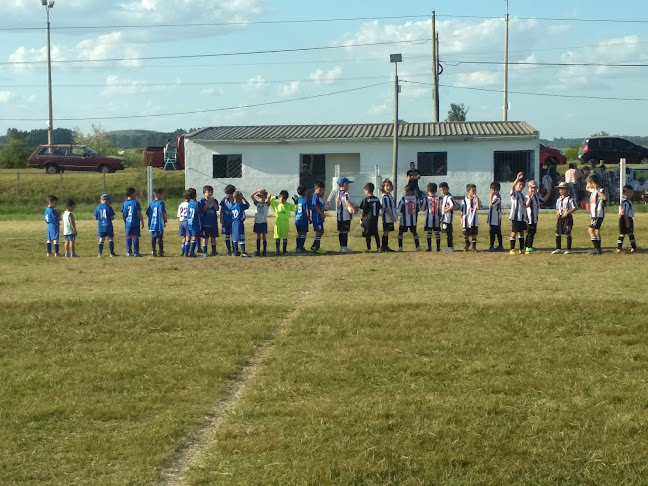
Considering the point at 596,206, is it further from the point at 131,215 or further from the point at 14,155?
the point at 14,155

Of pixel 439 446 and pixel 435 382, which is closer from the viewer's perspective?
pixel 439 446

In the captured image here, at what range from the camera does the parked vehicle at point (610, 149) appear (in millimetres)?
49469

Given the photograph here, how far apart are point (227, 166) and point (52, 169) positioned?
1605cm

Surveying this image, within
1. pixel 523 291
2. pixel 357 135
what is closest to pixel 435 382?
pixel 523 291

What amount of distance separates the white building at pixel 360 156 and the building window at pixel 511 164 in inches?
1.6

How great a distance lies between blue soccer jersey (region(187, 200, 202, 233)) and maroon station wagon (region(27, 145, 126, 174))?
31345 mm

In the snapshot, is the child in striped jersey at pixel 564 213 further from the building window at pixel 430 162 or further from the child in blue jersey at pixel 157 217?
the building window at pixel 430 162

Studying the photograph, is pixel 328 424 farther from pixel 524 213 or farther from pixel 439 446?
pixel 524 213

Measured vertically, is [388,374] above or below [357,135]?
below

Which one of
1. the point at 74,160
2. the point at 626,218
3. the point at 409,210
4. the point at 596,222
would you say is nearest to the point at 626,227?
the point at 626,218

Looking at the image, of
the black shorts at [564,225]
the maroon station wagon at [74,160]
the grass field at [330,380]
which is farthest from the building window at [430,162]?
the grass field at [330,380]

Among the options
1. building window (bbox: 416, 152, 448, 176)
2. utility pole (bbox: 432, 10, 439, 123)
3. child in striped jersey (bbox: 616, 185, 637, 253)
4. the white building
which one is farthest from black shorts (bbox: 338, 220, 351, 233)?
utility pole (bbox: 432, 10, 439, 123)

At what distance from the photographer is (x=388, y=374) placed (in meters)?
8.62

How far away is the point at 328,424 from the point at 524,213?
13052mm
